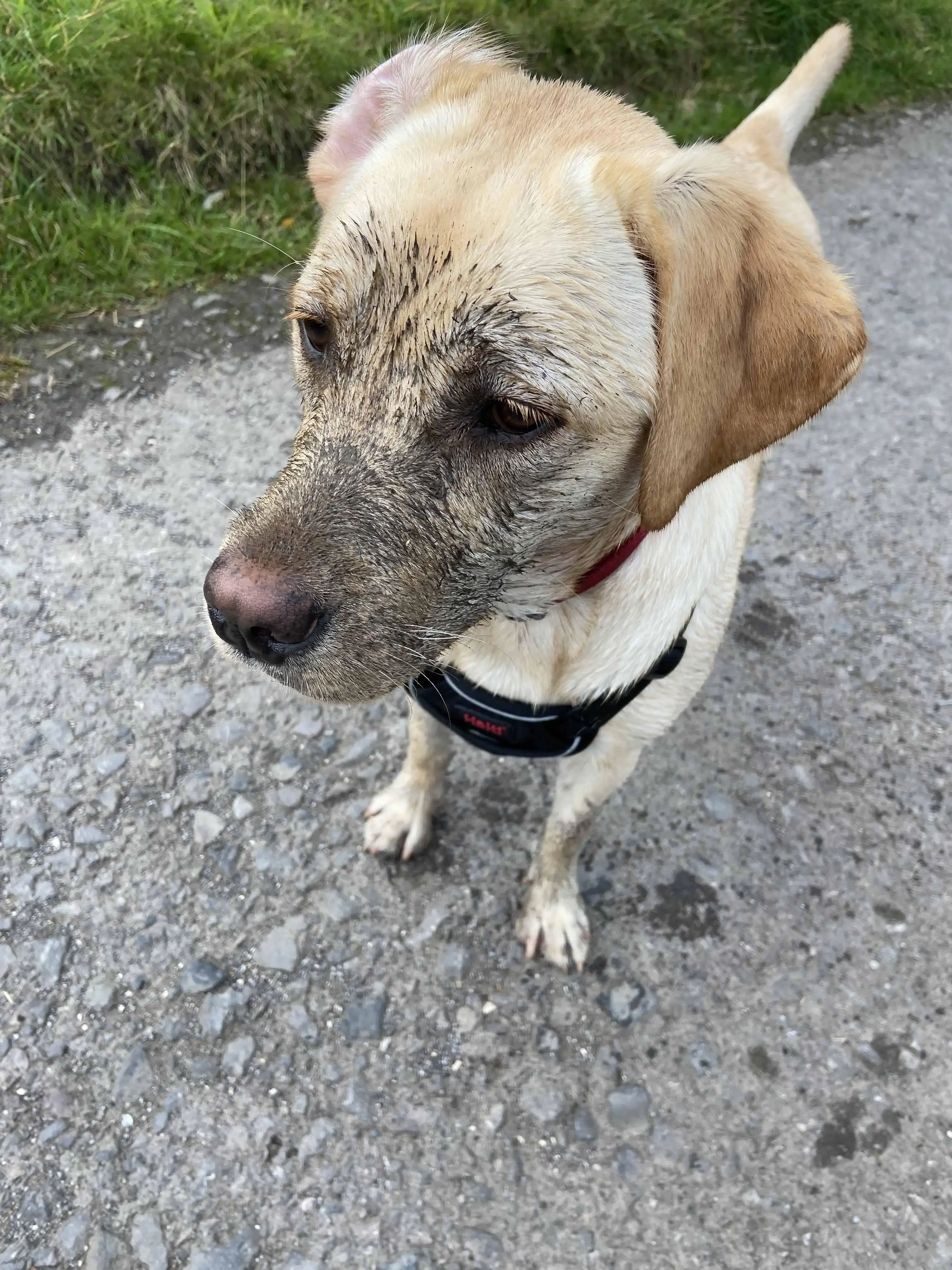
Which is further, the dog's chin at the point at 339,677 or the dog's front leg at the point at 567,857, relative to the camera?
the dog's front leg at the point at 567,857

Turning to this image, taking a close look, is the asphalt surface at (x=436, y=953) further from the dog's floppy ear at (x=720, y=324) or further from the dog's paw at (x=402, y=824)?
the dog's floppy ear at (x=720, y=324)

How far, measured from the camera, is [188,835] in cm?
267

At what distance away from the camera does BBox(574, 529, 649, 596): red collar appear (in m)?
1.83

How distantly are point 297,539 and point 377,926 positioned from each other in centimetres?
145

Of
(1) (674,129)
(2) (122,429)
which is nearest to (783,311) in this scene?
(2) (122,429)

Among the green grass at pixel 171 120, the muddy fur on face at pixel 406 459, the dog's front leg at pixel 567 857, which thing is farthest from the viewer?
the green grass at pixel 171 120

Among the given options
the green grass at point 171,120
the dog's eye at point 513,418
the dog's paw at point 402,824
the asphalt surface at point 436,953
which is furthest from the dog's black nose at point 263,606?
the green grass at point 171,120

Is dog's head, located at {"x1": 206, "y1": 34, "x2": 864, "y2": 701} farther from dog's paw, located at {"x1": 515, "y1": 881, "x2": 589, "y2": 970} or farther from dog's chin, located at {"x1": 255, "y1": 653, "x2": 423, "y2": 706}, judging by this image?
dog's paw, located at {"x1": 515, "y1": 881, "x2": 589, "y2": 970}

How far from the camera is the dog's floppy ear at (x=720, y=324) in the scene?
146 cm

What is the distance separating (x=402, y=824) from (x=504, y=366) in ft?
5.23

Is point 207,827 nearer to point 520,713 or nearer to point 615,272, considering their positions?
point 520,713

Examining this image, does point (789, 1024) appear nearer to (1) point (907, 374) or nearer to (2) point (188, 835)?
(2) point (188, 835)

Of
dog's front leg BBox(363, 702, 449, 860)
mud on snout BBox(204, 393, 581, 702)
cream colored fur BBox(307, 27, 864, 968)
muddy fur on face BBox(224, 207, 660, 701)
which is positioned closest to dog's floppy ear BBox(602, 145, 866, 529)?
cream colored fur BBox(307, 27, 864, 968)

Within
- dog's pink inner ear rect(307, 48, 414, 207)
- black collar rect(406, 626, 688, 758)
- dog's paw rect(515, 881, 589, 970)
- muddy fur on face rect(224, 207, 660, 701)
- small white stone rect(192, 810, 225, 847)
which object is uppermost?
dog's pink inner ear rect(307, 48, 414, 207)
